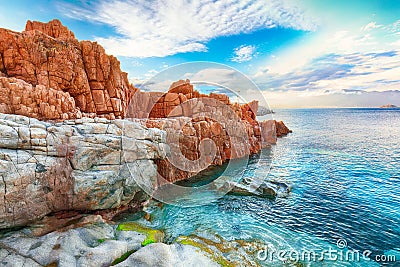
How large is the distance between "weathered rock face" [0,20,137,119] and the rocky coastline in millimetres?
151

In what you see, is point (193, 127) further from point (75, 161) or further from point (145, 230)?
point (145, 230)

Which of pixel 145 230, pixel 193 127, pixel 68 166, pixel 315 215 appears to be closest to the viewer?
pixel 68 166

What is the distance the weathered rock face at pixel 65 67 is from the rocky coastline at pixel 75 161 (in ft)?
0.50

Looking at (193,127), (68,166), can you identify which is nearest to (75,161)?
(68,166)

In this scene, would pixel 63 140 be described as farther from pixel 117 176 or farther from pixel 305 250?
pixel 305 250

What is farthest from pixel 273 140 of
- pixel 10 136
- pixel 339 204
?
pixel 10 136

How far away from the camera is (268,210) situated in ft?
84.3

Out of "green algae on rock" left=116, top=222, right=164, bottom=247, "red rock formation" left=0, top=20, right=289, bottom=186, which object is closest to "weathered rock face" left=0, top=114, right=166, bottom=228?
"green algae on rock" left=116, top=222, right=164, bottom=247

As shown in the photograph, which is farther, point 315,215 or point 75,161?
point 315,215

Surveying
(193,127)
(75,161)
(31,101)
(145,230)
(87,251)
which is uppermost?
(31,101)

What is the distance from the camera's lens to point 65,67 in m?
35.7

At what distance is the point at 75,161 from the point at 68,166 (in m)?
0.71

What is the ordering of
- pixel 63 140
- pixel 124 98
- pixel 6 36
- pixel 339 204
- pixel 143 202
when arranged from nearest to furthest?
pixel 63 140 → pixel 143 202 → pixel 339 204 → pixel 6 36 → pixel 124 98

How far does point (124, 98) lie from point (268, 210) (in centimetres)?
3569
